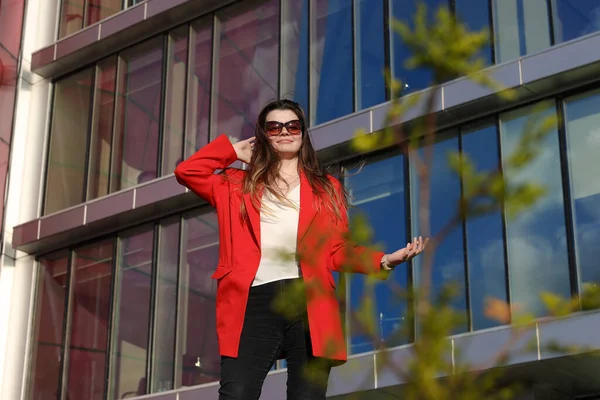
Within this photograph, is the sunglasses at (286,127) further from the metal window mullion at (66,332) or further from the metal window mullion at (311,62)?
the metal window mullion at (66,332)

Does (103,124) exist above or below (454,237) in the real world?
above

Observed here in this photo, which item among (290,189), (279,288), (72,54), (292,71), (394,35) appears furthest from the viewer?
(72,54)

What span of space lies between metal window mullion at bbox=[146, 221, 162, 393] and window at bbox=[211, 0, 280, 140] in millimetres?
1685

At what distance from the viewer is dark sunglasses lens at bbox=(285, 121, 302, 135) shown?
435 centimetres

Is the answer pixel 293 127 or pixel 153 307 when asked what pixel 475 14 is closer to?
pixel 153 307

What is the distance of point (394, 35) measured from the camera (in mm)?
12984

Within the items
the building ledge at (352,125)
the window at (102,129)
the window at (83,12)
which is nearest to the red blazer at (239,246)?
the building ledge at (352,125)

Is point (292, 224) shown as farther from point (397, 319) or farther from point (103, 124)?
point (103, 124)

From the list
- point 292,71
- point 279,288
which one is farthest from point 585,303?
point 292,71

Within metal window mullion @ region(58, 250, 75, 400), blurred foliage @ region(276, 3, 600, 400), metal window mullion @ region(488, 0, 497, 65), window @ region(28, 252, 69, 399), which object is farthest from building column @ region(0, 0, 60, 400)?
blurred foliage @ region(276, 3, 600, 400)

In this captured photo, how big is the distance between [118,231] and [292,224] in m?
11.6

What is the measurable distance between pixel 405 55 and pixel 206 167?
846cm

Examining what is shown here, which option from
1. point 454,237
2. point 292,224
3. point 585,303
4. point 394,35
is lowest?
point 585,303

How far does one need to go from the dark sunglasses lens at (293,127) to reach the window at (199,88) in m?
10.5
